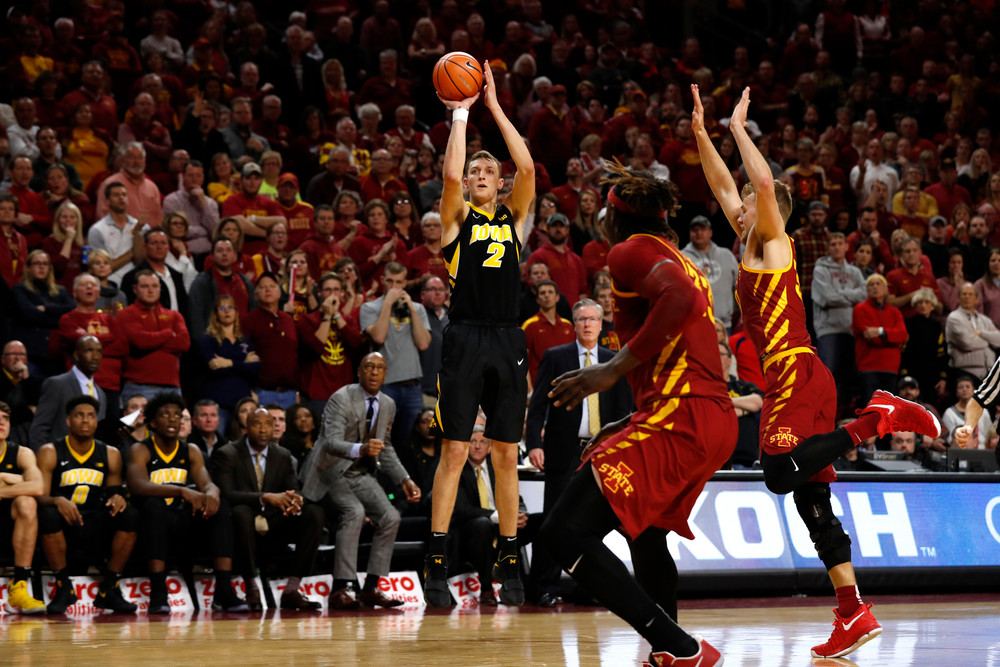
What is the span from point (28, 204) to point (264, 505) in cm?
460

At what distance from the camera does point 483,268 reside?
708 cm

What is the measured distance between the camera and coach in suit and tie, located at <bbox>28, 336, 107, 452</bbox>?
10.3 metres

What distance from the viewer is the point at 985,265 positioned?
16.0 metres

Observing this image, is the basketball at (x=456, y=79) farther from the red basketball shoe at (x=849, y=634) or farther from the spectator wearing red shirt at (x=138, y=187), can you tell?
the spectator wearing red shirt at (x=138, y=187)

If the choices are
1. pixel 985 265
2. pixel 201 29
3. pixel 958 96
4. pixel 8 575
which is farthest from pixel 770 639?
pixel 958 96

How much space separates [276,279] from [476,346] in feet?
17.9

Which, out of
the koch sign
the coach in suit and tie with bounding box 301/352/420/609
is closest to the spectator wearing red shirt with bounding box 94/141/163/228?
the coach in suit and tie with bounding box 301/352/420/609

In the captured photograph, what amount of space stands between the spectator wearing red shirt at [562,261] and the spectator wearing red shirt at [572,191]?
143 centimetres

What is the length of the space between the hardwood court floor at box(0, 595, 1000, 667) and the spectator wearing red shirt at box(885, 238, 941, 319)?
615 cm

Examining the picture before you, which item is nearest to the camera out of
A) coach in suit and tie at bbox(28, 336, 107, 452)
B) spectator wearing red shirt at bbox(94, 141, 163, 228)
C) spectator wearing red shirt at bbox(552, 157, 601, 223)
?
coach in suit and tie at bbox(28, 336, 107, 452)

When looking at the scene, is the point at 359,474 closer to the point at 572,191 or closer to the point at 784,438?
the point at 784,438

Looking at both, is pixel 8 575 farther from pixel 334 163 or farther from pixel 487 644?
pixel 334 163

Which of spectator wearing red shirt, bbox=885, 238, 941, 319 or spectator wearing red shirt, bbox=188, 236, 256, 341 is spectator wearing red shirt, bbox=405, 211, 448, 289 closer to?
spectator wearing red shirt, bbox=188, 236, 256, 341

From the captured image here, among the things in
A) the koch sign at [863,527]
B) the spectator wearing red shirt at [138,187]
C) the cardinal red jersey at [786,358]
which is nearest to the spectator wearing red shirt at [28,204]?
the spectator wearing red shirt at [138,187]
